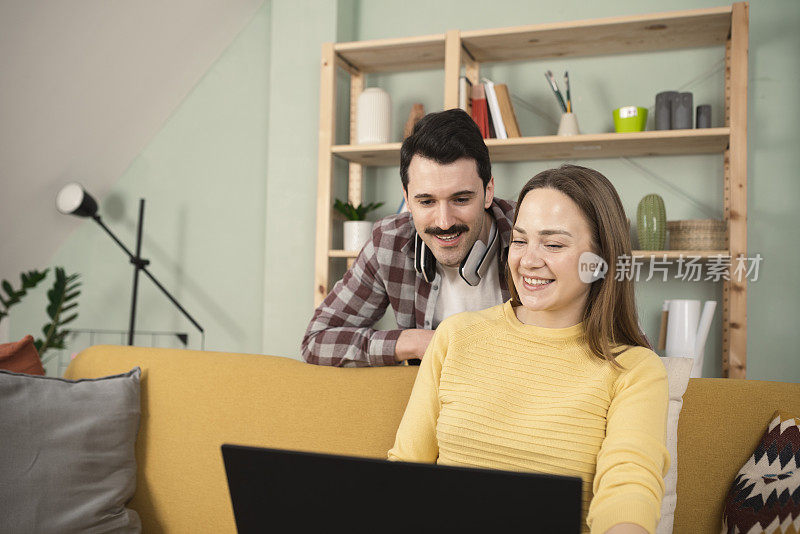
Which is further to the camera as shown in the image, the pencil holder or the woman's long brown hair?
the pencil holder

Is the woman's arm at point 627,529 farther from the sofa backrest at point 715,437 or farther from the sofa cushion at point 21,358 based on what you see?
the sofa cushion at point 21,358

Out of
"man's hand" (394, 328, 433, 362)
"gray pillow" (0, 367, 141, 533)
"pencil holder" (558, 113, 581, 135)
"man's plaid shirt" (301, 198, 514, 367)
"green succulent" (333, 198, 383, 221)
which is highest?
"pencil holder" (558, 113, 581, 135)

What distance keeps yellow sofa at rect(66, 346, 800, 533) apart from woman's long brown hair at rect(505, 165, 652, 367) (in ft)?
0.98

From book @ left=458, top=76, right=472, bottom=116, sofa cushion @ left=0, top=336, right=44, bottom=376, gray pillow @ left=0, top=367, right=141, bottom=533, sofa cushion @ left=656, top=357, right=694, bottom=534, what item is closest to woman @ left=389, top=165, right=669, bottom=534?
sofa cushion @ left=656, top=357, right=694, bottom=534

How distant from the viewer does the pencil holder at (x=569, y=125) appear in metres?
2.63

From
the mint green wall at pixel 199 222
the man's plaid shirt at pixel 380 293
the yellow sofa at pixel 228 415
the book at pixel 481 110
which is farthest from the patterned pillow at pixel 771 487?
the mint green wall at pixel 199 222

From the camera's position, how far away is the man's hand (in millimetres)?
A: 1565

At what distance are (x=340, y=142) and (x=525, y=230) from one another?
78.8 inches

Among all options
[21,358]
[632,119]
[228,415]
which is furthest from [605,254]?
[632,119]

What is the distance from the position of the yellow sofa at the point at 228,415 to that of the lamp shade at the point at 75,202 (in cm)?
143

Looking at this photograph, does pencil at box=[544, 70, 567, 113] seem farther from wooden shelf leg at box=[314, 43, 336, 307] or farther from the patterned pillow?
the patterned pillow

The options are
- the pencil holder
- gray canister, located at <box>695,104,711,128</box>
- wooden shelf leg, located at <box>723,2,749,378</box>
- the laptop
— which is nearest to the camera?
the laptop

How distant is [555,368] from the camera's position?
3.80ft

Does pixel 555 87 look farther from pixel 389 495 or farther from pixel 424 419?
pixel 389 495
